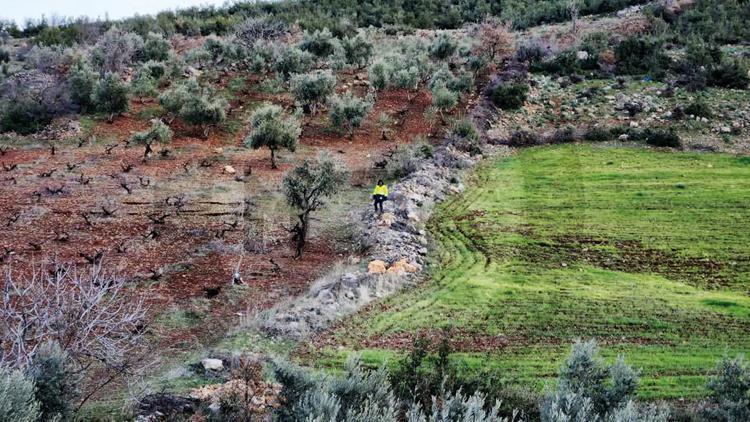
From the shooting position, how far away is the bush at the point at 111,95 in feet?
92.7

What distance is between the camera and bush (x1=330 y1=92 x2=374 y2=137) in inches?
1080

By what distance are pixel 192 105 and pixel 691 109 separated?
71.0ft

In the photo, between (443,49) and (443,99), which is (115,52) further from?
(443,99)

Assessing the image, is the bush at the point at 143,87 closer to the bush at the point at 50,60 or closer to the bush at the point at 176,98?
the bush at the point at 176,98

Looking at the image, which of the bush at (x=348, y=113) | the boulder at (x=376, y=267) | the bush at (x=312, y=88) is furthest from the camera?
the bush at (x=312, y=88)

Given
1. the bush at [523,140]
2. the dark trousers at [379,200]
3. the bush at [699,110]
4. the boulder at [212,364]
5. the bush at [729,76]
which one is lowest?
the boulder at [212,364]

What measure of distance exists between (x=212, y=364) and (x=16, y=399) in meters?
4.27

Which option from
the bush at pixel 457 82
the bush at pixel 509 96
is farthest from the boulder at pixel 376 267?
the bush at pixel 457 82

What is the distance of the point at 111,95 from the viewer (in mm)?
28359

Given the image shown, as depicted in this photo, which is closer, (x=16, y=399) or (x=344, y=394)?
(x=16, y=399)

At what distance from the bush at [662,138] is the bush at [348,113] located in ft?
39.1

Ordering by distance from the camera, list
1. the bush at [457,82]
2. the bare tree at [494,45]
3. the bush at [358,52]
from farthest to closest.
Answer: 1. the bush at [358,52]
2. the bare tree at [494,45]
3. the bush at [457,82]

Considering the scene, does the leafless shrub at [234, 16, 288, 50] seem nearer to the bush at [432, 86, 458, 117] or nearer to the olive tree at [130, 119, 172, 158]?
the bush at [432, 86, 458, 117]

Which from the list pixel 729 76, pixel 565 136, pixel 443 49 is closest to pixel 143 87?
pixel 443 49
